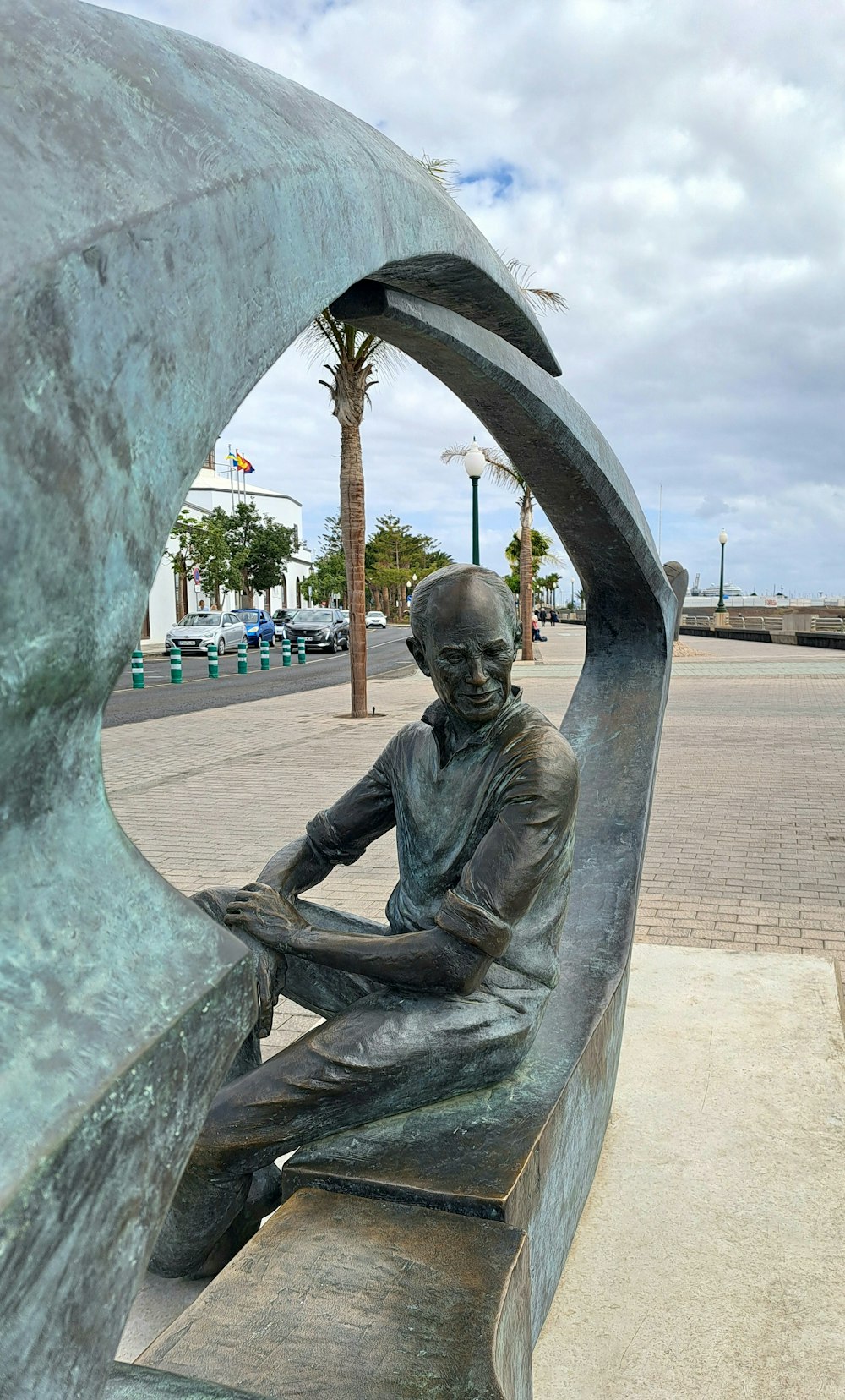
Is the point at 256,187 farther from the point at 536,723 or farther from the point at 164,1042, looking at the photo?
the point at 536,723

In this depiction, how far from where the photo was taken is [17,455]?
33.9 inches

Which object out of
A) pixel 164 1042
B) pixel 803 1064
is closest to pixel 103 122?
pixel 164 1042

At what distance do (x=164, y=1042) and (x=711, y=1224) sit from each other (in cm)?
233

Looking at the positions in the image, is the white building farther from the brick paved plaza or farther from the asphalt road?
the brick paved plaza

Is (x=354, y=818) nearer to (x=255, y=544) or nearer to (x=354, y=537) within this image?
(x=354, y=537)

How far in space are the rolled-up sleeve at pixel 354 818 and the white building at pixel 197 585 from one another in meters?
36.0

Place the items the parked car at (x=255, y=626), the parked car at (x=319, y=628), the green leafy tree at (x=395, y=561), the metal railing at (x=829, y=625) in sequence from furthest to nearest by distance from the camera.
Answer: the green leafy tree at (x=395, y=561)
the parked car at (x=255, y=626)
the metal railing at (x=829, y=625)
the parked car at (x=319, y=628)

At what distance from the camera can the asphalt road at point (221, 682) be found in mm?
17750

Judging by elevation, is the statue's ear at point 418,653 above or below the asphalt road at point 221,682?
above

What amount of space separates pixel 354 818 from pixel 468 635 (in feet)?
2.15

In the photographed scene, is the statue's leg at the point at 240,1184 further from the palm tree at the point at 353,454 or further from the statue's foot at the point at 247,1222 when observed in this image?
the palm tree at the point at 353,454

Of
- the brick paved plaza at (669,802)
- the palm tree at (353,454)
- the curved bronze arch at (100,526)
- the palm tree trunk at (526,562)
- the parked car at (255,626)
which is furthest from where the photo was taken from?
the parked car at (255,626)

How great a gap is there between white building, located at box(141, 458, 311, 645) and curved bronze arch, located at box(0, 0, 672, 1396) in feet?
123

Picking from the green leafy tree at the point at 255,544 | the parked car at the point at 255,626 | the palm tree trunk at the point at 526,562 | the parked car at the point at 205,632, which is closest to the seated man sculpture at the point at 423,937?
the palm tree trunk at the point at 526,562
